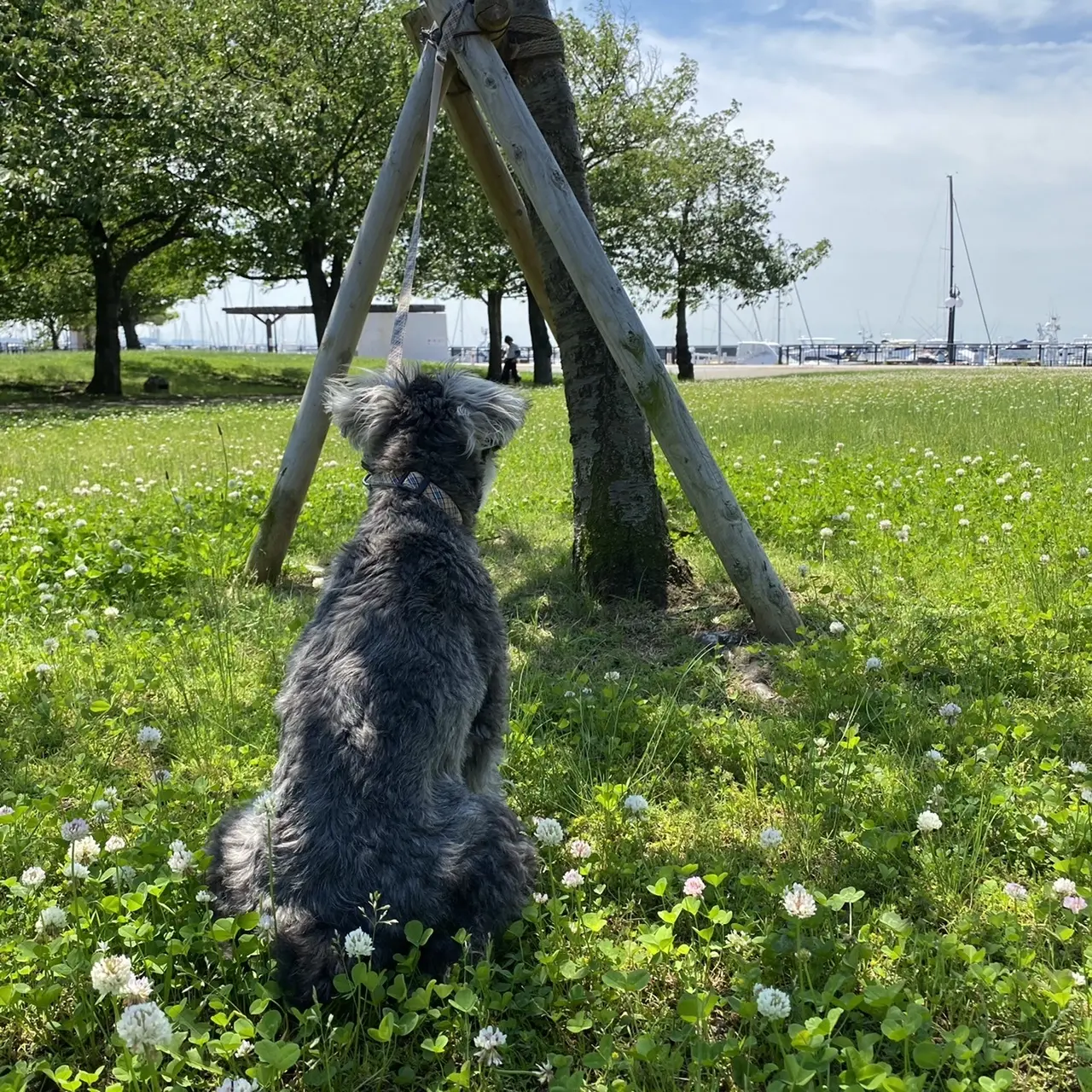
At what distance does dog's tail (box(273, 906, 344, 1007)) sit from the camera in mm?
2303

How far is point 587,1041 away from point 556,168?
385cm

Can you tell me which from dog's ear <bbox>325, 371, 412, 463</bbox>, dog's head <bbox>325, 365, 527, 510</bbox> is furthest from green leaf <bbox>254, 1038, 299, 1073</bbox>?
dog's ear <bbox>325, 371, 412, 463</bbox>

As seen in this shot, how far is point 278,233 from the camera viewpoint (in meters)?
27.2

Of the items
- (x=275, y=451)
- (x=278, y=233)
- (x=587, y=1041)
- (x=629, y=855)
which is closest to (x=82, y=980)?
(x=587, y=1041)

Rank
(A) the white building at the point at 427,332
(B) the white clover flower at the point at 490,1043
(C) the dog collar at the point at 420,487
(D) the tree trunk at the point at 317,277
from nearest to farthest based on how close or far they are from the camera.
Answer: (B) the white clover flower at the point at 490,1043
(C) the dog collar at the point at 420,487
(D) the tree trunk at the point at 317,277
(A) the white building at the point at 427,332

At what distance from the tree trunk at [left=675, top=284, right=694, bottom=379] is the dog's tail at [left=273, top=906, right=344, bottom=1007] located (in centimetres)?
3888

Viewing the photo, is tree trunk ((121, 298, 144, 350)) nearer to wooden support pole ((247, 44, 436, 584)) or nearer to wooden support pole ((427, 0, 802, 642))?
wooden support pole ((247, 44, 436, 584))

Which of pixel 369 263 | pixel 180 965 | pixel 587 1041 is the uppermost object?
pixel 369 263

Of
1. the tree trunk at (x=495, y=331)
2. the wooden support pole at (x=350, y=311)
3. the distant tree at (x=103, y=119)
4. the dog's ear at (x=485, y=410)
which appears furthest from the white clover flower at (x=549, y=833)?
the tree trunk at (x=495, y=331)

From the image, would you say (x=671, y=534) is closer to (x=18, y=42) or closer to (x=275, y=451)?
(x=275, y=451)

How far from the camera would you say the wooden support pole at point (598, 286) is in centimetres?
444

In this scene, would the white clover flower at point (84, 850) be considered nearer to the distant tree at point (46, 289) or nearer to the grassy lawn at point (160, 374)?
the grassy lawn at point (160, 374)

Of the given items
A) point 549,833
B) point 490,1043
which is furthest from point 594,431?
point 490,1043

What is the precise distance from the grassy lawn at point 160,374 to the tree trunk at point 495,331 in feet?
26.0
